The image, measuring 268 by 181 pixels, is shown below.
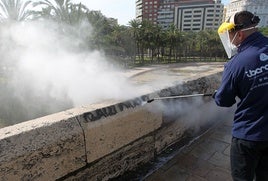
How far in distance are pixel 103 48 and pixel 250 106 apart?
26.1 metres

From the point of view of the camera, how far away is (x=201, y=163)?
2.64 metres

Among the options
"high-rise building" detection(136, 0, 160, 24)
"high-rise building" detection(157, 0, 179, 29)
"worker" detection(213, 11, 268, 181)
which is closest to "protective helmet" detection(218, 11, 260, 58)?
"worker" detection(213, 11, 268, 181)

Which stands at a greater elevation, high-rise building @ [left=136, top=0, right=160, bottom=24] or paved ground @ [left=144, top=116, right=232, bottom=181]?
high-rise building @ [left=136, top=0, right=160, bottom=24]

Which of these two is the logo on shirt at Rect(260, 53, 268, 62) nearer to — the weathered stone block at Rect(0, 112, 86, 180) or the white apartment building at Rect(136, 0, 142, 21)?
the weathered stone block at Rect(0, 112, 86, 180)

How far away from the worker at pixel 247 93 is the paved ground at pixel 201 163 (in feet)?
1.68

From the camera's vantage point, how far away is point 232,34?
1.96 metres

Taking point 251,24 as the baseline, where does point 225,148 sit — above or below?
below

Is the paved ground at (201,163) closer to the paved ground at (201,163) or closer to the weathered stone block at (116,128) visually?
the paved ground at (201,163)

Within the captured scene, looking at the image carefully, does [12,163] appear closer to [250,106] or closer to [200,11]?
[250,106]

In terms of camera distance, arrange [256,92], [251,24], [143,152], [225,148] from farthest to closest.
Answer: [225,148]
[143,152]
[251,24]
[256,92]

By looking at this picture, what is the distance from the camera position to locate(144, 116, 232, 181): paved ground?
2414mm

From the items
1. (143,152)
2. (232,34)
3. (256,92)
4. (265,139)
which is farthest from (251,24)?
(143,152)

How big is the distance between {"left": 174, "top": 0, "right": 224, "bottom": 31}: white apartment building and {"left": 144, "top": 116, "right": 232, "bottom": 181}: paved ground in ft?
413

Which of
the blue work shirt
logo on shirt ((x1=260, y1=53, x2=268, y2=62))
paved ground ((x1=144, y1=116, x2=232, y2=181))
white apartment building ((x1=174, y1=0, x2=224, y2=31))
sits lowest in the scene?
paved ground ((x1=144, y1=116, x2=232, y2=181))
